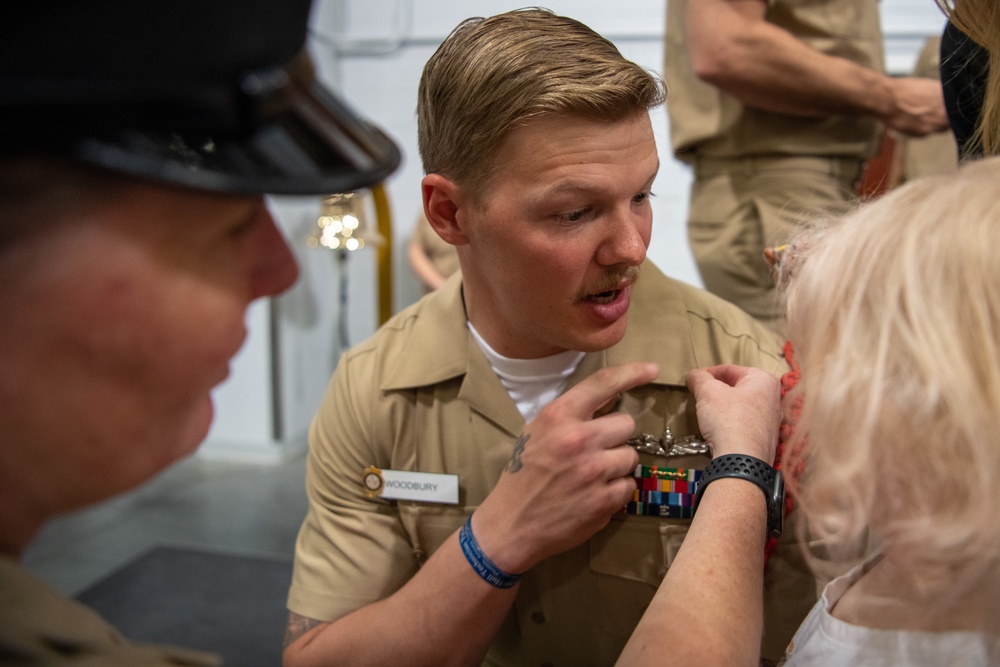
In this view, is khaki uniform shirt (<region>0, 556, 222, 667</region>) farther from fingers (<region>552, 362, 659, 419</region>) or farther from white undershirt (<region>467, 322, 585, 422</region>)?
white undershirt (<region>467, 322, 585, 422</region>)

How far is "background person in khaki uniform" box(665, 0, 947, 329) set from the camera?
A: 1.53 m

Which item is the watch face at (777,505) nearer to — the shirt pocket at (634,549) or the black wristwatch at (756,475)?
the black wristwatch at (756,475)

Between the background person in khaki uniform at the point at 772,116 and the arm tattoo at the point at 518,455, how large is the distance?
1.84 ft

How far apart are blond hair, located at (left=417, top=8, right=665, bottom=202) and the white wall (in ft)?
0.58

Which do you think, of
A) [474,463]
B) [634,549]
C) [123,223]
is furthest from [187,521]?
[123,223]

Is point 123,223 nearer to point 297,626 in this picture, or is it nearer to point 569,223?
point 569,223

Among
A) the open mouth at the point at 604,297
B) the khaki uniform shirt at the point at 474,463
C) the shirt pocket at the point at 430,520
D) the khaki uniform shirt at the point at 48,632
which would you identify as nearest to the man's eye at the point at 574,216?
the open mouth at the point at 604,297

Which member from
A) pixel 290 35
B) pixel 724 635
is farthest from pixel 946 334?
pixel 290 35

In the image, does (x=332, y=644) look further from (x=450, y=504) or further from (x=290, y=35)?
(x=290, y=35)

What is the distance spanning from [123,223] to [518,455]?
649 millimetres

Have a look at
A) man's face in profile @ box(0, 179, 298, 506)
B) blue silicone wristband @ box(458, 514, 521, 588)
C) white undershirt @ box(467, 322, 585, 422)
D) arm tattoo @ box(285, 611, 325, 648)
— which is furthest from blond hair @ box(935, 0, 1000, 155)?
arm tattoo @ box(285, 611, 325, 648)

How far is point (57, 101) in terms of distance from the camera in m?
0.52

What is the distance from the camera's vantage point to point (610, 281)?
114 centimetres

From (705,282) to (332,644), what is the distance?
2.92ft
